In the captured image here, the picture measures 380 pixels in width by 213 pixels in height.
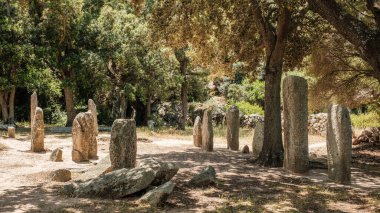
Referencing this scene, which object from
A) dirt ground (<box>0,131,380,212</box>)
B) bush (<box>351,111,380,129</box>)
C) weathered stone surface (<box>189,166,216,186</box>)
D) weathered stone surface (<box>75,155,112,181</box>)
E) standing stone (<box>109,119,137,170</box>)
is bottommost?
dirt ground (<box>0,131,380,212</box>)

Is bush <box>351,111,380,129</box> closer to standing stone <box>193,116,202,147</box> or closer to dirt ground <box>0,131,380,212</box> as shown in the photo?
dirt ground <box>0,131,380,212</box>

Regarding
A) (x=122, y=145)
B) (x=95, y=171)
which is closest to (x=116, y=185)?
(x=95, y=171)

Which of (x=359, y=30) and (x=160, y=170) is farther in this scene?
(x=160, y=170)

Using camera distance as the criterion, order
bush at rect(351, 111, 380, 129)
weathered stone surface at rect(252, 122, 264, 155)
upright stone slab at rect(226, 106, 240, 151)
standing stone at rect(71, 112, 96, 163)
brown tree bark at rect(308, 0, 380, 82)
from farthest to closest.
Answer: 1. bush at rect(351, 111, 380, 129)
2. upright stone slab at rect(226, 106, 240, 151)
3. weathered stone surface at rect(252, 122, 264, 155)
4. standing stone at rect(71, 112, 96, 163)
5. brown tree bark at rect(308, 0, 380, 82)

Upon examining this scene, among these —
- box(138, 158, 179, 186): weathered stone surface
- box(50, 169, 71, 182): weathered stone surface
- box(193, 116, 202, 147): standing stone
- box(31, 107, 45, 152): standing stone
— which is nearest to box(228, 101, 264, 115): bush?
box(193, 116, 202, 147): standing stone

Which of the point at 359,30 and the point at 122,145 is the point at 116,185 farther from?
the point at 359,30

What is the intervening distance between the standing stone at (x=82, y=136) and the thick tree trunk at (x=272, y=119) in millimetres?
5871

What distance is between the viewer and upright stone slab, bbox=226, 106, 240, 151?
1822 cm

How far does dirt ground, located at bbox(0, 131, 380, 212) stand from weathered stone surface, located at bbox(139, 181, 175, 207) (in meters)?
0.17

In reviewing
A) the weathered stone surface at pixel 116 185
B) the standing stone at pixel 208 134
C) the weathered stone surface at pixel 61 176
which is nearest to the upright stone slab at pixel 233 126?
the standing stone at pixel 208 134

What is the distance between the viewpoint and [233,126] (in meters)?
18.3

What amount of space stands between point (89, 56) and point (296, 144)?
1749 centimetres

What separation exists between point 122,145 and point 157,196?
9.18ft

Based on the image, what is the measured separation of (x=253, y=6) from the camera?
13273mm
